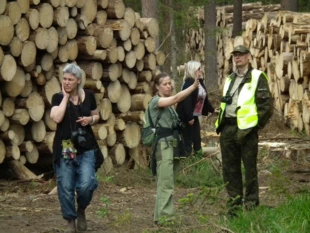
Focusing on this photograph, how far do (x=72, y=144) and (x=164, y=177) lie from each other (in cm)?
116

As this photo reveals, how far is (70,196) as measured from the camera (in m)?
9.23

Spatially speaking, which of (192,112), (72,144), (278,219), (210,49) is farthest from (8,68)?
(210,49)

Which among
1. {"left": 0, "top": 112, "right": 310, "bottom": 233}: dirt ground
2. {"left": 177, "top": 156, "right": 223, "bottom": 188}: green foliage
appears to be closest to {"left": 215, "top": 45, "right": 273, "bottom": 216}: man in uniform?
{"left": 0, "top": 112, "right": 310, "bottom": 233}: dirt ground

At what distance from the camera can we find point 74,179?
9.30 metres

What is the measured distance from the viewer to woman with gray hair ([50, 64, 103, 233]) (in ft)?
29.9

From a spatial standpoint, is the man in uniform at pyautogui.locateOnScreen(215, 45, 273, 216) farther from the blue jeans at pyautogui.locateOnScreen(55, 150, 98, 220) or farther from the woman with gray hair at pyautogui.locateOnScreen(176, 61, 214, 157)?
the woman with gray hair at pyautogui.locateOnScreen(176, 61, 214, 157)

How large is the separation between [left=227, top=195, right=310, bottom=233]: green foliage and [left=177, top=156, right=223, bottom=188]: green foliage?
142 inches

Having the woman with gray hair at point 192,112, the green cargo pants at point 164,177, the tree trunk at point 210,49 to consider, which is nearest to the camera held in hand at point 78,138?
the green cargo pants at point 164,177

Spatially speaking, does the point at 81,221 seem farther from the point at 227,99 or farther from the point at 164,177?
the point at 227,99

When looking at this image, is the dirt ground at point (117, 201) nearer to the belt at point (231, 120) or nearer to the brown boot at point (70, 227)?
the brown boot at point (70, 227)

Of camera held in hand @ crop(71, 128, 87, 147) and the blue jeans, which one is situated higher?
camera held in hand @ crop(71, 128, 87, 147)

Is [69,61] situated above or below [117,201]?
above

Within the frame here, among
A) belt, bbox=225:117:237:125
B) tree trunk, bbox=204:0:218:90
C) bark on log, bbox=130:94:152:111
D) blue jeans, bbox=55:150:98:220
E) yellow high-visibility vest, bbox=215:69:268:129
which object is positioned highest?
yellow high-visibility vest, bbox=215:69:268:129

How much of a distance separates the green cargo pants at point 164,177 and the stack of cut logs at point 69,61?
107 inches
